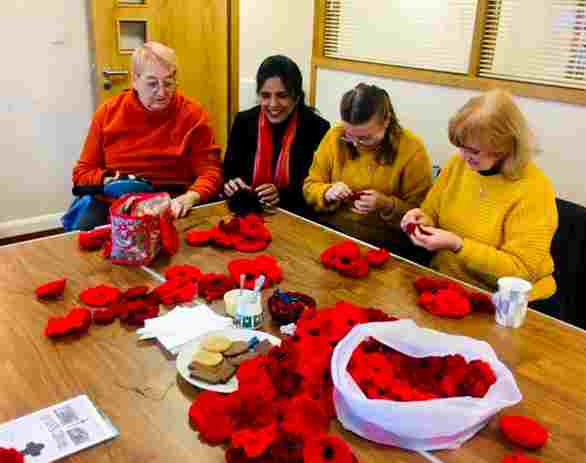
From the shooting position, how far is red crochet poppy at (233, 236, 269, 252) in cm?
178

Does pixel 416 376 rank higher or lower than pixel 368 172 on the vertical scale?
lower

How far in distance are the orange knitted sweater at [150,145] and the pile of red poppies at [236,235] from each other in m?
0.48

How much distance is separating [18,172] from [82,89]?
2.13 feet

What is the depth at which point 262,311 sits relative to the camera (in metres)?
1.40

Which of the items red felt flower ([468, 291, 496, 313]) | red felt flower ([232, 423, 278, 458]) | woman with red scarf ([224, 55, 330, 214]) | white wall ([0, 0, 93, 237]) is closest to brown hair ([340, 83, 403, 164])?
woman with red scarf ([224, 55, 330, 214])

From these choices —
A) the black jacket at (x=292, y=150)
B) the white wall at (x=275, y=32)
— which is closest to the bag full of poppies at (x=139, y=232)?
the black jacket at (x=292, y=150)

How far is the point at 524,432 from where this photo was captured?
101 centimetres

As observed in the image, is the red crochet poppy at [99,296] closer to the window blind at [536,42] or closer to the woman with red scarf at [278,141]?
the woman with red scarf at [278,141]

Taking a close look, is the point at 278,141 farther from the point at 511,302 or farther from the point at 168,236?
the point at 511,302

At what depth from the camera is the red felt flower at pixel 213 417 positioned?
0.99 metres

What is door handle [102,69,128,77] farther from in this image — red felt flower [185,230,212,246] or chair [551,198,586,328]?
chair [551,198,586,328]

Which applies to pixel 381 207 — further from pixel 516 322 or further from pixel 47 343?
pixel 47 343

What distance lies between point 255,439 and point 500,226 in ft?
3.55

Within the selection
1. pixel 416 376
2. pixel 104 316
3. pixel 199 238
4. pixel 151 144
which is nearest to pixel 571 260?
pixel 416 376
